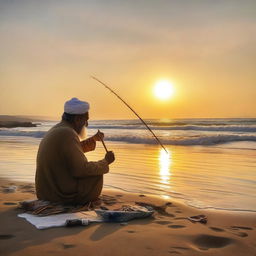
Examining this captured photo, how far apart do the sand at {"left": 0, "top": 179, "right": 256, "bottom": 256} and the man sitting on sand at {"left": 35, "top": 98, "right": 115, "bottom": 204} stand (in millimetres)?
509

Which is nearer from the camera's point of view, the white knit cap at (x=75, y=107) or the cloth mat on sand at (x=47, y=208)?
the cloth mat on sand at (x=47, y=208)

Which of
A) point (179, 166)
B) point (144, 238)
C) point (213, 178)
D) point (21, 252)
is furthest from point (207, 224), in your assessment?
point (179, 166)

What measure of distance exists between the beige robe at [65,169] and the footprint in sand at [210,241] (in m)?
1.39

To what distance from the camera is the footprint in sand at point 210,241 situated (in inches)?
125

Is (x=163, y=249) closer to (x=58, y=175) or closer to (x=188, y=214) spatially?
(x=188, y=214)

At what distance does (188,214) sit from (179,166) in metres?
4.37

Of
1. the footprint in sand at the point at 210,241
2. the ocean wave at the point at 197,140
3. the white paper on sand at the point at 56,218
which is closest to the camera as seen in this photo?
the footprint in sand at the point at 210,241

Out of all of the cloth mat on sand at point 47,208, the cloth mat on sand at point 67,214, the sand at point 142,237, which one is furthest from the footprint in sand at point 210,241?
the cloth mat on sand at point 47,208

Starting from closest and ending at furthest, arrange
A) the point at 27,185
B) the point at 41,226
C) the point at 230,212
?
the point at 41,226
the point at 230,212
the point at 27,185

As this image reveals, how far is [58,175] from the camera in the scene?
4168 millimetres

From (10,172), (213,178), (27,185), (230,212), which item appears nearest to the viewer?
(230,212)

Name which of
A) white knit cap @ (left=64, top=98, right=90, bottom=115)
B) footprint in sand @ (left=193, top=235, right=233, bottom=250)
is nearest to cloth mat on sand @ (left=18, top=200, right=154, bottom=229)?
footprint in sand @ (left=193, top=235, right=233, bottom=250)

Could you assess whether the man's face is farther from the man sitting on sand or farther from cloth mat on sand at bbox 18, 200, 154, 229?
cloth mat on sand at bbox 18, 200, 154, 229

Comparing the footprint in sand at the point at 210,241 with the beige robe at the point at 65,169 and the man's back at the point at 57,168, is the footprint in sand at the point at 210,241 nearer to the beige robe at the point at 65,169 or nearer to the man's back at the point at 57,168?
the beige robe at the point at 65,169
